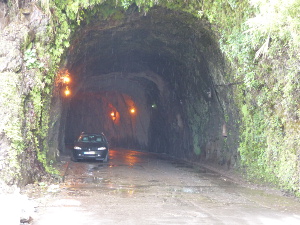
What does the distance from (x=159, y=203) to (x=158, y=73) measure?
17.3 metres

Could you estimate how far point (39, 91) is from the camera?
492 inches

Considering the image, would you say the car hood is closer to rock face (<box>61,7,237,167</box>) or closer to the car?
the car

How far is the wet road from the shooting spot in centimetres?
782

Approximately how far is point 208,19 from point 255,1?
4.18 metres

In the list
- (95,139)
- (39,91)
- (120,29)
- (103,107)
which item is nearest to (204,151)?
(95,139)

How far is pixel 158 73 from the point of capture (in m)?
26.3

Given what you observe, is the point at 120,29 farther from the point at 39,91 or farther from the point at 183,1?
the point at 39,91

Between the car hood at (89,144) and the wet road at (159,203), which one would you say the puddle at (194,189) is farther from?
the car hood at (89,144)

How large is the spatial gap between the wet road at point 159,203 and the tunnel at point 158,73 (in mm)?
5791

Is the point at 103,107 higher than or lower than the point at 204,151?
higher

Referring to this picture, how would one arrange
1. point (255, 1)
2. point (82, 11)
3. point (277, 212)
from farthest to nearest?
point (82, 11)
point (255, 1)
point (277, 212)

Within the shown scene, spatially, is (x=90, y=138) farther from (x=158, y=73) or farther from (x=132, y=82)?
(x=132, y=82)

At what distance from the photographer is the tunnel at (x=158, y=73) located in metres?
16.6

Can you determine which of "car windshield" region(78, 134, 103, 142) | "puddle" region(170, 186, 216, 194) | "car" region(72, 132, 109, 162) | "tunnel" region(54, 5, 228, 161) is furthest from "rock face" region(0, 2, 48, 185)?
"car windshield" region(78, 134, 103, 142)
